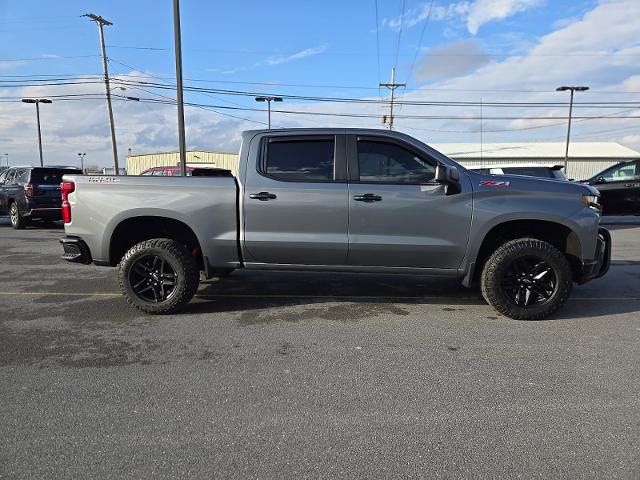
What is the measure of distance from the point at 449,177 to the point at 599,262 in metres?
2.00

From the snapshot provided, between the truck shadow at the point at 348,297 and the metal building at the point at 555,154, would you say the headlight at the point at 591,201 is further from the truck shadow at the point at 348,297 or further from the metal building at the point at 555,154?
the metal building at the point at 555,154

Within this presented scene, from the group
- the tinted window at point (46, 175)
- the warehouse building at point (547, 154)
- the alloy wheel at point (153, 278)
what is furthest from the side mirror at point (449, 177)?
the warehouse building at point (547, 154)

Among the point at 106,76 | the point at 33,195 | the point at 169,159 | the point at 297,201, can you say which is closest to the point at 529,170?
the point at 297,201

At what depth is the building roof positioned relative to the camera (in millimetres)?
56375

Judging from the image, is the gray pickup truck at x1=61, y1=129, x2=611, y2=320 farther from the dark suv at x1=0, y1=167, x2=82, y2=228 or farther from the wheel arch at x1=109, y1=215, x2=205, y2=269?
the dark suv at x1=0, y1=167, x2=82, y2=228

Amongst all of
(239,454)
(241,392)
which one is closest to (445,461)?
(239,454)

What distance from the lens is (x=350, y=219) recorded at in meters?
5.04

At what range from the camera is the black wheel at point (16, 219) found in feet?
46.5

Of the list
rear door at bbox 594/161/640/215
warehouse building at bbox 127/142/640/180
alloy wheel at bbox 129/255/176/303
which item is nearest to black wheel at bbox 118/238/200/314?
alloy wheel at bbox 129/255/176/303

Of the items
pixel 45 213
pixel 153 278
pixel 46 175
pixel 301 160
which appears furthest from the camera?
pixel 46 175

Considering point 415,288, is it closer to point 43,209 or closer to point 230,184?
point 230,184

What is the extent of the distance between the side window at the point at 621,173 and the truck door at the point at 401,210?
1120 cm

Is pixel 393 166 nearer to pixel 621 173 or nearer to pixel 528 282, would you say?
pixel 528 282

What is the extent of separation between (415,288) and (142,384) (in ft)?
13.1
